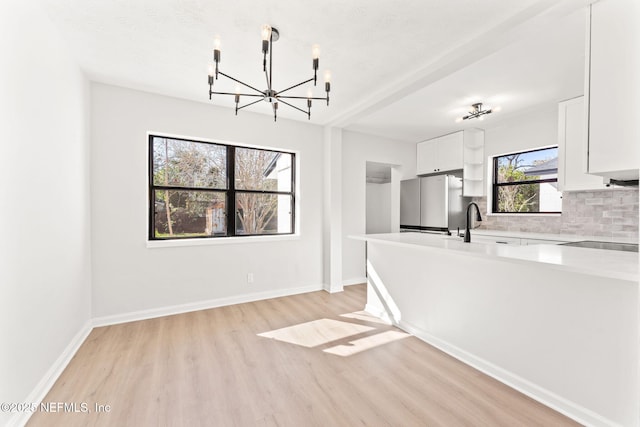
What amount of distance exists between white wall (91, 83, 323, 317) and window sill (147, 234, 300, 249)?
4cm

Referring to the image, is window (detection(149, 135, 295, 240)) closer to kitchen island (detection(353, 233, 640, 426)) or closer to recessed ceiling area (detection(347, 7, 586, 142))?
recessed ceiling area (detection(347, 7, 586, 142))

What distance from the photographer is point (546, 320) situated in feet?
5.86

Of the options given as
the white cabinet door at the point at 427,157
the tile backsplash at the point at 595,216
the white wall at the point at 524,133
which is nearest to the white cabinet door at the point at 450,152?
the white cabinet door at the point at 427,157

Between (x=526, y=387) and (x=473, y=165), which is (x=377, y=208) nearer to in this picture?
(x=473, y=165)

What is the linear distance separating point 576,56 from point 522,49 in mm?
543

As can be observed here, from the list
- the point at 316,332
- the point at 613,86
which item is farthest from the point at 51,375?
the point at 613,86

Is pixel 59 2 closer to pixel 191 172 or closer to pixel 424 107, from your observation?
pixel 191 172

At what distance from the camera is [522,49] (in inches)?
91.4

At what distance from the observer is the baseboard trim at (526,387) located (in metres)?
1.58

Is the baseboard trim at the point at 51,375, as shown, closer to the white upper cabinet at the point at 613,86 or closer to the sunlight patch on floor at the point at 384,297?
the sunlight patch on floor at the point at 384,297

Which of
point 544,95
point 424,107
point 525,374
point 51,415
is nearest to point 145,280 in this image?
point 51,415

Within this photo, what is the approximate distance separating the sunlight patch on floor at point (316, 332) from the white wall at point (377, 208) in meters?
3.02

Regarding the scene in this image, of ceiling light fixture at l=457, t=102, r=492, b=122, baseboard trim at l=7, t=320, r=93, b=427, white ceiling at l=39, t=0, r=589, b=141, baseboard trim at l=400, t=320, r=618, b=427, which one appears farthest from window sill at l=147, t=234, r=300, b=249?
ceiling light fixture at l=457, t=102, r=492, b=122

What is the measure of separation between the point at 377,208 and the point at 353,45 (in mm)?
3862
